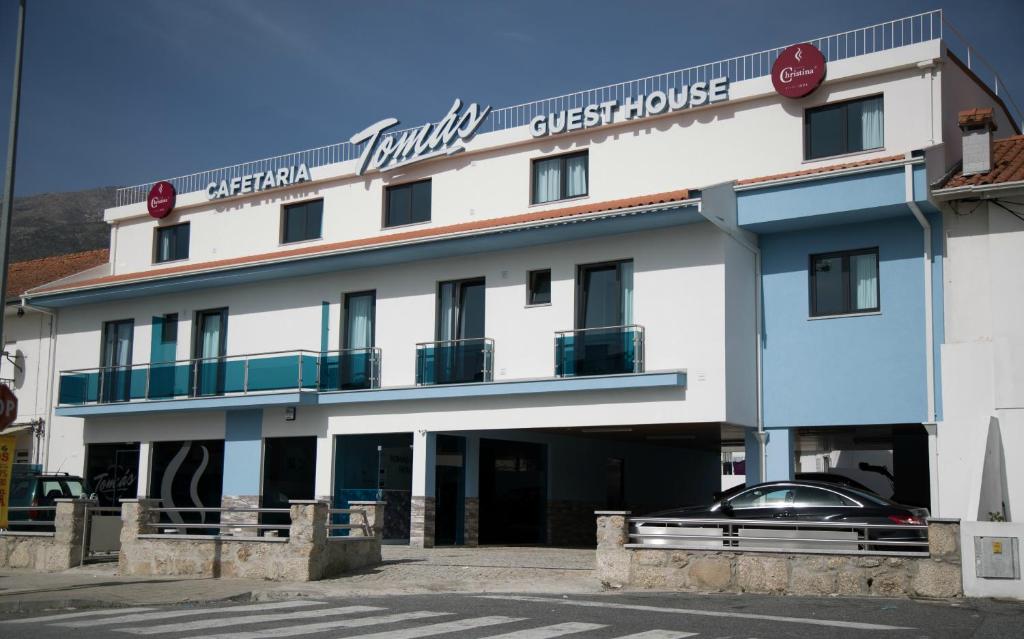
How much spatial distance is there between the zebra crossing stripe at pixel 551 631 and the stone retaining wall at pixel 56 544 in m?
12.5

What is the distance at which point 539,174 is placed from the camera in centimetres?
2583

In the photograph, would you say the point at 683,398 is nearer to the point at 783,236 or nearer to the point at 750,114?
the point at 783,236

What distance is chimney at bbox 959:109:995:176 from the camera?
20.6 metres

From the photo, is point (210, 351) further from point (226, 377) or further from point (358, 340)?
point (358, 340)

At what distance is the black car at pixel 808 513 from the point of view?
1594cm

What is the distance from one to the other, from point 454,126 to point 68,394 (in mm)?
13381

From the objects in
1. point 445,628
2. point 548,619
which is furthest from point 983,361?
point 445,628

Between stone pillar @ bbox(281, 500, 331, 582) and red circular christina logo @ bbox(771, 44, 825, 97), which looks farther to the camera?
red circular christina logo @ bbox(771, 44, 825, 97)

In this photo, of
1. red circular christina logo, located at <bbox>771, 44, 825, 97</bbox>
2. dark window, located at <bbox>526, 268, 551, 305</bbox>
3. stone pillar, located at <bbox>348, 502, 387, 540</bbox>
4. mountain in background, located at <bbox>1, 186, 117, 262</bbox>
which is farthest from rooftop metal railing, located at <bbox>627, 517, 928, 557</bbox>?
mountain in background, located at <bbox>1, 186, 117, 262</bbox>

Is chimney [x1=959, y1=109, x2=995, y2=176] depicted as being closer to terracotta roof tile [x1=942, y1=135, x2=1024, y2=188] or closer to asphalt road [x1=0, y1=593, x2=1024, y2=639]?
terracotta roof tile [x1=942, y1=135, x2=1024, y2=188]

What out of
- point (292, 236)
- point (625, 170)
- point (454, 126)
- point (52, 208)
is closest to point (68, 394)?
point (292, 236)

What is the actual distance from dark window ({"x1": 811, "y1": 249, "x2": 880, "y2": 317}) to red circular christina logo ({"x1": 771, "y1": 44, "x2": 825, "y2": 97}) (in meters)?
3.50

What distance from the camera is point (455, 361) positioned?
964 inches

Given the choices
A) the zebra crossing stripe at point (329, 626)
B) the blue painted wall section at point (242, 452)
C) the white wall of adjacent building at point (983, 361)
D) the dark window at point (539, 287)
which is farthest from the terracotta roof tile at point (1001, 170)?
the blue painted wall section at point (242, 452)
